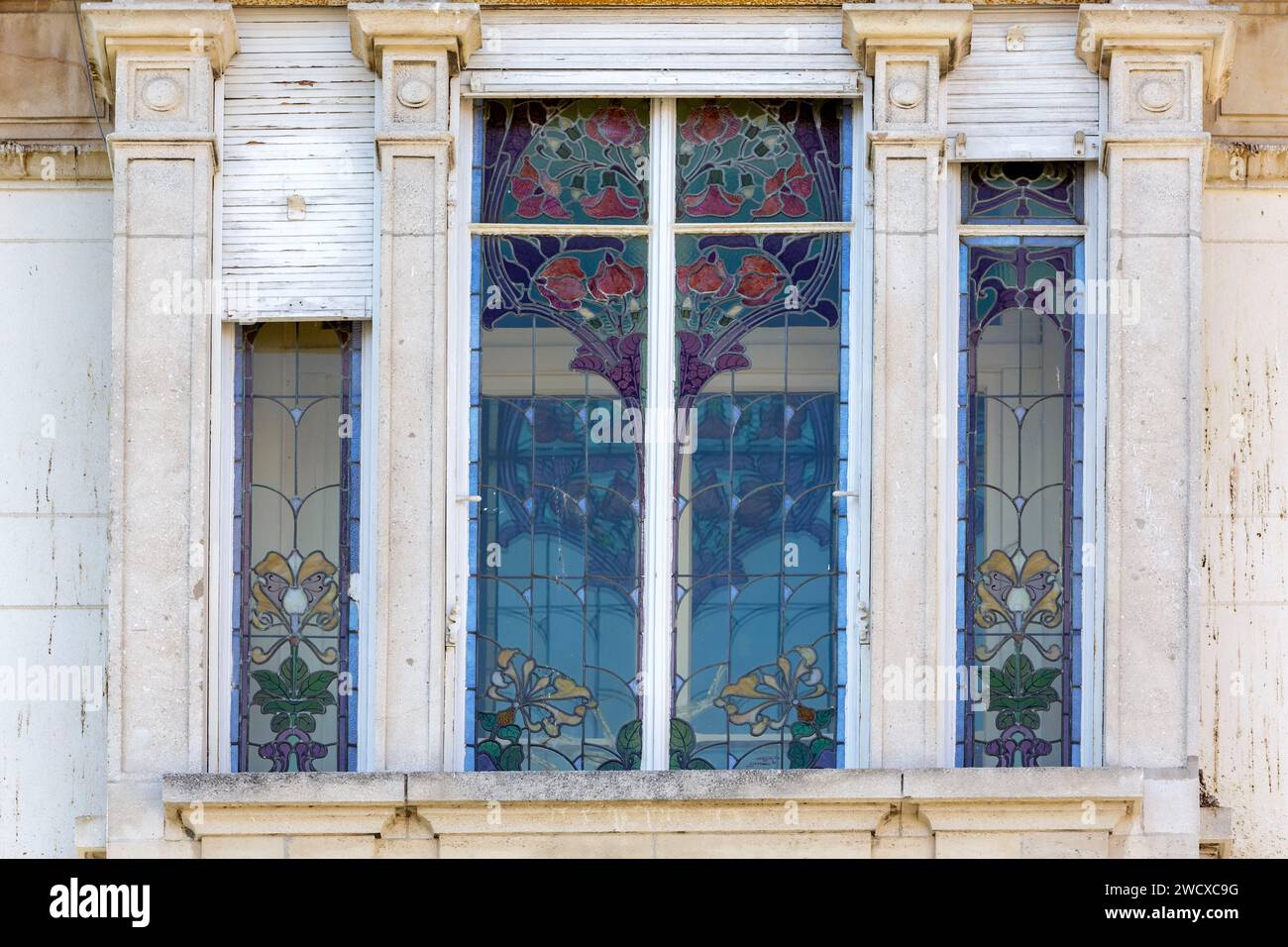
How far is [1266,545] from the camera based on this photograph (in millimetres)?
13117

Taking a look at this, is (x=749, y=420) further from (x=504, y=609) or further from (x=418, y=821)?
(x=418, y=821)

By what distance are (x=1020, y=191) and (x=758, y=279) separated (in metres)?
1.17

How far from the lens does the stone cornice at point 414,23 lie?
1263 centimetres

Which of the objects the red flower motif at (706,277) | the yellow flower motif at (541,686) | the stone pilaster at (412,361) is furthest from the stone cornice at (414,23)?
the yellow flower motif at (541,686)

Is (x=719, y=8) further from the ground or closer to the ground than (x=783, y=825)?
further from the ground

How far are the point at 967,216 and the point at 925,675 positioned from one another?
1.96 metres

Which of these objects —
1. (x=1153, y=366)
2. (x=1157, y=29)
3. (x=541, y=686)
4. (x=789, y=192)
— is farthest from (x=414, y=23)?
(x=1153, y=366)

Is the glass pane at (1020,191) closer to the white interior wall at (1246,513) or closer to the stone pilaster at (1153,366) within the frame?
the stone pilaster at (1153,366)

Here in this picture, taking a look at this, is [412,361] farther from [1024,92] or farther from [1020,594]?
[1024,92]

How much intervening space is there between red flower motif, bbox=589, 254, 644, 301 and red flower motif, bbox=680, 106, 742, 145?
0.61 meters

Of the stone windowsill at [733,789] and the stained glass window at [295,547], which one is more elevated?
the stained glass window at [295,547]

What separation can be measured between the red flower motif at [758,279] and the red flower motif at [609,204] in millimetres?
517

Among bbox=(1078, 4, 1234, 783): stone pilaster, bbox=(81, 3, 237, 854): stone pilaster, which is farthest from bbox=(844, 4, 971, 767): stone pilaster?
bbox=(81, 3, 237, 854): stone pilaster
